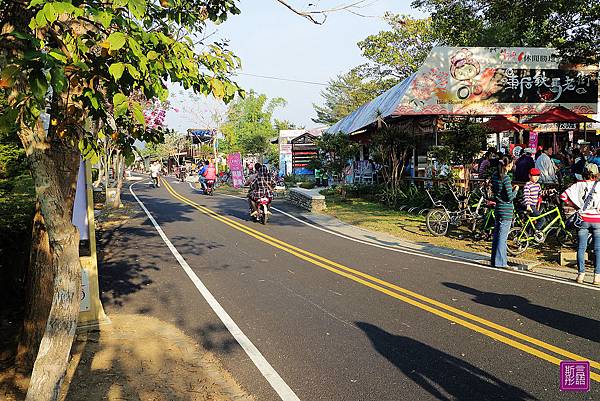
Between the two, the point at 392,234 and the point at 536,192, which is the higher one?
the point at 536,192

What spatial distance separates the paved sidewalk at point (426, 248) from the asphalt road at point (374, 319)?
0.65m

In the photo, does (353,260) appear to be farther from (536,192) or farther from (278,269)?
(536,192)

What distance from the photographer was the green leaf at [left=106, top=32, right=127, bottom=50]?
10.3 feet

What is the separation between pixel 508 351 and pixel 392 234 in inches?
334

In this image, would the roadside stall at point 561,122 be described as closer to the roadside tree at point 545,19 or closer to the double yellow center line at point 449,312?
the roadside tree at point 545,19

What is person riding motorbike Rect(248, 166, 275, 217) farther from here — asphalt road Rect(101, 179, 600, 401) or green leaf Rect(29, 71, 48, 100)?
green leaf Rect(29, 71, 48, 100)

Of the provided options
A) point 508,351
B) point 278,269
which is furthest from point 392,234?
point 508,351

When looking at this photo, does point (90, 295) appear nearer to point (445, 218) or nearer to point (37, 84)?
point (37, 84)

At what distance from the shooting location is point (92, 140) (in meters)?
3.93

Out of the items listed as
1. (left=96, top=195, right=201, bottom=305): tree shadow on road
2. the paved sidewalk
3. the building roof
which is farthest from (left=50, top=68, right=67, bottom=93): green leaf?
the building roof

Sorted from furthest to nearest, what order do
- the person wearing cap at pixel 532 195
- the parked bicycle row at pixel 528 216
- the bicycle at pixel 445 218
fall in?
the bicycle at pixel 445 218
the person wearing cap at pixel 532 195
the parked bicycle row at pixel 528 216

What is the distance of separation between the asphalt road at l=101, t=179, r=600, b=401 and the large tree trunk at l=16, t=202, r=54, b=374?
1690mm

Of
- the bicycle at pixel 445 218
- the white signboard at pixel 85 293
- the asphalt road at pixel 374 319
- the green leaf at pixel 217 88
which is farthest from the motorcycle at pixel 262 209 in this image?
the green leaf at pixel 217 88

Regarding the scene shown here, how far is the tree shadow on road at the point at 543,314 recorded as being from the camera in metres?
5.77
